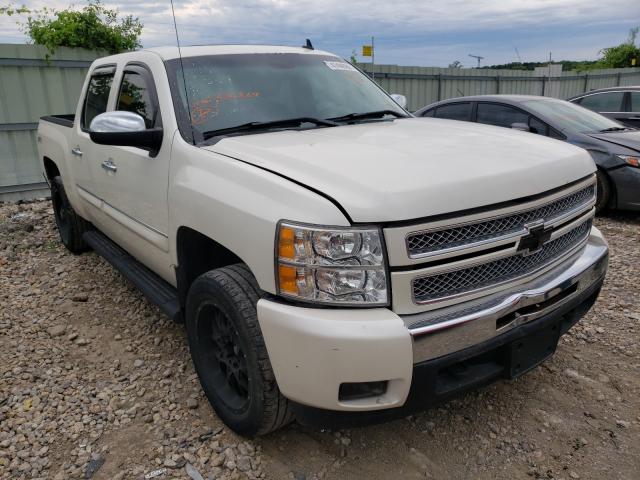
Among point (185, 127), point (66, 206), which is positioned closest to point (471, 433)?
point (185, 127)

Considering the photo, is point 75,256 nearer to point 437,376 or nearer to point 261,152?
point 261,152

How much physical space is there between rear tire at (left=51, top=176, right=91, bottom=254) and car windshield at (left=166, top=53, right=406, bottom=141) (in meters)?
2.65

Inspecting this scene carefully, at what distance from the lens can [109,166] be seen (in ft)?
11.8

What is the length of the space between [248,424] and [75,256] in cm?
381

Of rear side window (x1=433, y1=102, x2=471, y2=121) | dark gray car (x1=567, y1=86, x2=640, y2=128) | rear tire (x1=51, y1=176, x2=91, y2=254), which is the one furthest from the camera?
dark gray car (x1=567, y1=86, x2=640, y2=128)

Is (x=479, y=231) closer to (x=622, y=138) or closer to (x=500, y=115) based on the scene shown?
(x=622, y=138)

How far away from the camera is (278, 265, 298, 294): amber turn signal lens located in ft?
6.41

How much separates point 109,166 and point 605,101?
9069 millimetres

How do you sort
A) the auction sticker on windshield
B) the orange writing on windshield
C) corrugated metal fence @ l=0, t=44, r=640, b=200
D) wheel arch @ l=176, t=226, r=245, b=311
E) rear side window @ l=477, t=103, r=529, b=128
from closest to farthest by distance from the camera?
wheel arch @ l=176, t=226, r=245, b=311
the orange writing on windshield
the auction sticker on windshield
rear side window @ l=477, t=103, r=529, b=128
corrugated metal fence @ l=0, t=44, r=640, b=200

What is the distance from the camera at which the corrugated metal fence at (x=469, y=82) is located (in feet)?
41.1

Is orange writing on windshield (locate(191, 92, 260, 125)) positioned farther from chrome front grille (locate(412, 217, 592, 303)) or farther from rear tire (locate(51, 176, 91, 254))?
rear tire (locate(51, 176, 91, 254))

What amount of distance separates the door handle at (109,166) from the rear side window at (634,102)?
9041mm

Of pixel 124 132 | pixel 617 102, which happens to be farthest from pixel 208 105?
pixel 617 102

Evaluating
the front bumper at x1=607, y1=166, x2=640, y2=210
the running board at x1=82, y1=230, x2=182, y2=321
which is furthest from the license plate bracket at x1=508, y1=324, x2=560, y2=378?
the front bumper at x1=607, y1=166, x2=640, y2=210
